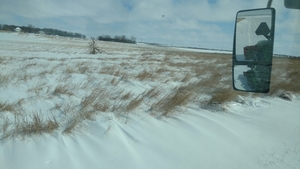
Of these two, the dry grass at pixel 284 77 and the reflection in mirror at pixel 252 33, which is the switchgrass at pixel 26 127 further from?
the dry grass at pixel 284 77

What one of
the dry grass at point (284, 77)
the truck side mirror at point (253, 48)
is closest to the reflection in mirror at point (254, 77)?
the truck side mirror at point (253, 48)

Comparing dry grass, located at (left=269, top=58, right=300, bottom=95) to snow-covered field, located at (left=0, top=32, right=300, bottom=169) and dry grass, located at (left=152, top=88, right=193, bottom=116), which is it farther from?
dry grass, located at (left=152, top=88, right=193, bottom=116)

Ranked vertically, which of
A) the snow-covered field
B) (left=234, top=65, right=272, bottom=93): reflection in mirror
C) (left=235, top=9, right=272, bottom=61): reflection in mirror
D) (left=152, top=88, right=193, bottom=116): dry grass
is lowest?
the snow-covered field

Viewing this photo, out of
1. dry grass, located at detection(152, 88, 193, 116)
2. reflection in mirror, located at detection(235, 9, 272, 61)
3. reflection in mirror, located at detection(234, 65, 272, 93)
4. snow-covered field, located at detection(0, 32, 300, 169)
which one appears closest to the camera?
snow-covered field, located at detection(0, 32, 300, 169)

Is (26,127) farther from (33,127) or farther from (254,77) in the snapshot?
(254,77)

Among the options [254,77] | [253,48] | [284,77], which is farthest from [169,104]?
[284,77]

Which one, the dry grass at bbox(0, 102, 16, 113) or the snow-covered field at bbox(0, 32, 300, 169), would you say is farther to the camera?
the dry grass at bbox(0, 102, 16, 113)

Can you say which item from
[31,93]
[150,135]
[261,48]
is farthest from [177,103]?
[31,93]

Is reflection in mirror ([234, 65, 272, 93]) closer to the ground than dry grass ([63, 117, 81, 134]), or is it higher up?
higher up

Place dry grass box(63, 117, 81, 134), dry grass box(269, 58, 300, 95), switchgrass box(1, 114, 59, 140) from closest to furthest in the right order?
switchgrass box(1, 114, 59, 140)
dry grass box(63, 117, 81, 134)
dry grass box(269, 58, 300, 95)

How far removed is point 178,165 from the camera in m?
2.70

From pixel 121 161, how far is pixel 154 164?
17.4 inches

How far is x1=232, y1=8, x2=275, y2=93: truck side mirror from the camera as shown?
3.03 meters

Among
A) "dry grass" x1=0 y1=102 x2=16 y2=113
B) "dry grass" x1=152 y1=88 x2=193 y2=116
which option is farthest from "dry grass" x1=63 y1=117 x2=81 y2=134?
"dry grass" x1=152 y1=88 x2=193 y2=116
